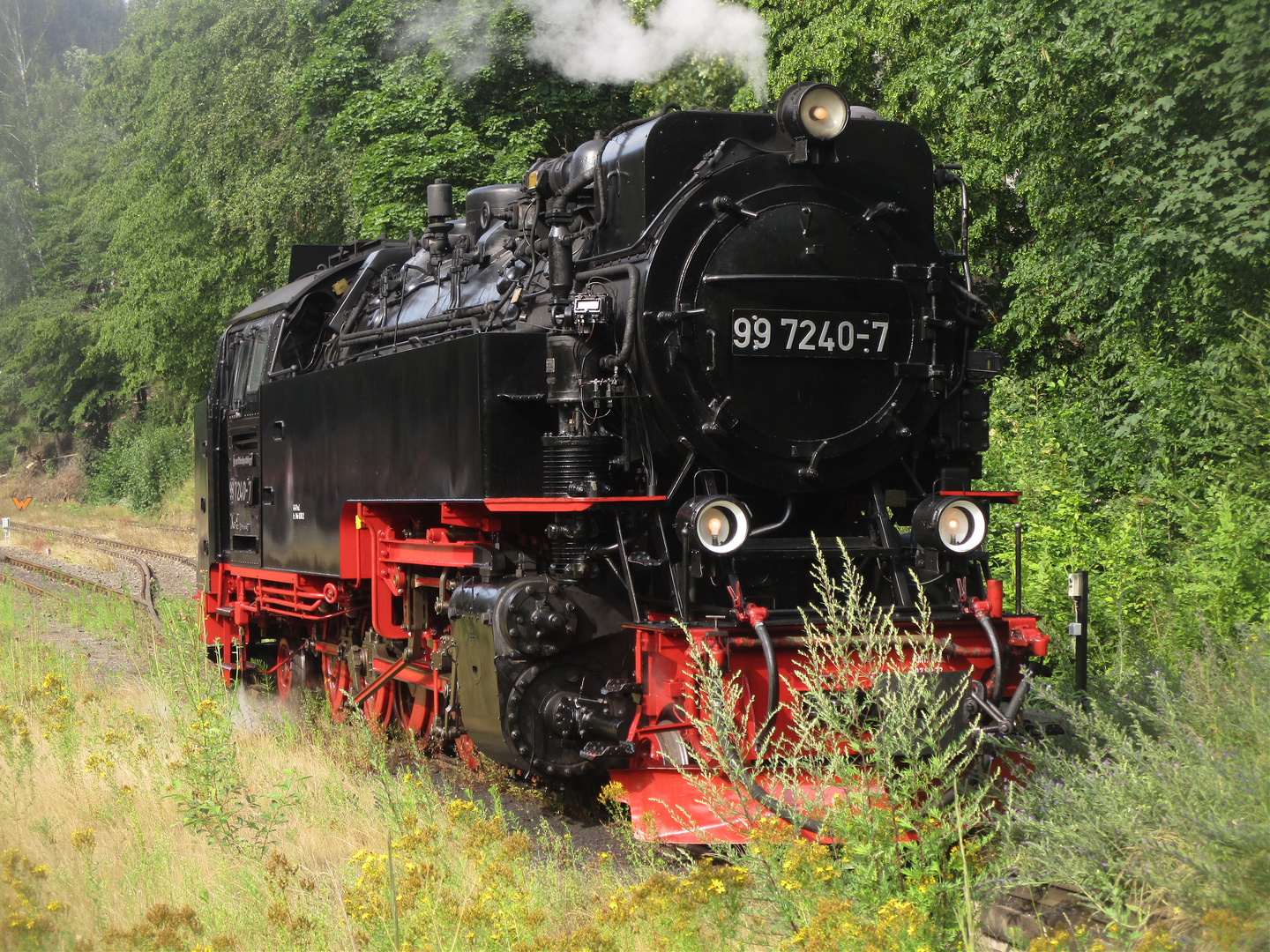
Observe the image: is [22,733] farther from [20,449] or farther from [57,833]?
[20,449]

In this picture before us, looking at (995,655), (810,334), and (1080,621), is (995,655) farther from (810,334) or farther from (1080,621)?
(810,334)

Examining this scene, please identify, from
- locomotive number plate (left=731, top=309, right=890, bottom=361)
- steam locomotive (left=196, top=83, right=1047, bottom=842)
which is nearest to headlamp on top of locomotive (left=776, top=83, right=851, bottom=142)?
steam locomotive (left=196, top=83, right=1047, bottom=842)

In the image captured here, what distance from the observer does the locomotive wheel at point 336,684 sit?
27.2 ft

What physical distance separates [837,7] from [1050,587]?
7.64m

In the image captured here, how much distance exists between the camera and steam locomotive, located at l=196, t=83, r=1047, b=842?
17.5 feet

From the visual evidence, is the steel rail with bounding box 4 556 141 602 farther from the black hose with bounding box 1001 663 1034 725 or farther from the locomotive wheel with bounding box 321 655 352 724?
the black hose with bounding box 1001 663 1034 725

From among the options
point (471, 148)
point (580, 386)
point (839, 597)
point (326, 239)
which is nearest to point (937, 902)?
point (839, 597)

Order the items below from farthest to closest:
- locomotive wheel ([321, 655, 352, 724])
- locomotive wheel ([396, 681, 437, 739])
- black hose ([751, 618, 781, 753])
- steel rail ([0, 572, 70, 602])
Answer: steel rail ([0, 572, 70, 602]) → locomotive wheel ([321, 655, 352, 724]) → locomotive wheel ([396, 681, 437, 739]) → black hose ([751, 618, 781, 753])

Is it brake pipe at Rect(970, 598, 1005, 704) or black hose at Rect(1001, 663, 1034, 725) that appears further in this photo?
brake pipe at Rect(970, 598, 1005, 704)

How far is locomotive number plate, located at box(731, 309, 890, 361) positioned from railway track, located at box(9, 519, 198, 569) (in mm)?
13123

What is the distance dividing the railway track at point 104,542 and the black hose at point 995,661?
1361 cm

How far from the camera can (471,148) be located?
16406 millimetres

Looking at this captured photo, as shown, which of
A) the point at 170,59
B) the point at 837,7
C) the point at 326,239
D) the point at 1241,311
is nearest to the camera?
the point at 1241,311

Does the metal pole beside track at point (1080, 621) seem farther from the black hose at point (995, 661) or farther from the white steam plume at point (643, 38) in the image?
the white steam plume at point (643, 38)
